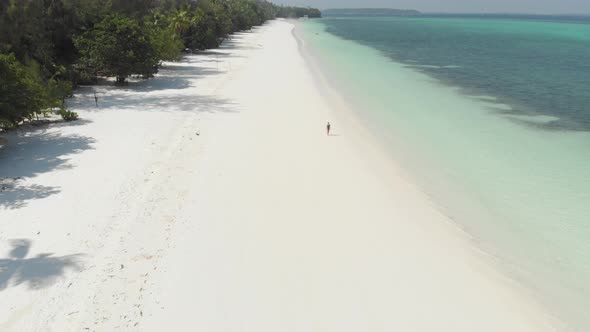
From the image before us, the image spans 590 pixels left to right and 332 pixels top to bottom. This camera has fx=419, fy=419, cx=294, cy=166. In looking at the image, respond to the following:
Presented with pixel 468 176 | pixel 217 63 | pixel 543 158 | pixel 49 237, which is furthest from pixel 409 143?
pixel 217 63

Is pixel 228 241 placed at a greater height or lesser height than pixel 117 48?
lesser

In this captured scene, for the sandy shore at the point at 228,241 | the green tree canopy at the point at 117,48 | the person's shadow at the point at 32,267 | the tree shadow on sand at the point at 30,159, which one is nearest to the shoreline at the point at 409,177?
the sandy shore at the point at 228,241

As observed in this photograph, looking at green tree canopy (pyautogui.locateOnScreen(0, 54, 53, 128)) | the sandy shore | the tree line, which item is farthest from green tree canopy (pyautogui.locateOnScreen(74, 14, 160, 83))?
green tree canopy (pyautogui.locateOnScreen(0, 54, 53, 128))

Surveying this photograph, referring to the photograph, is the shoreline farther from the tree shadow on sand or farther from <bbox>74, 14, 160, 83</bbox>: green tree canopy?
<bbox>74, 14, 160, 83</bbox>: green tree canopy

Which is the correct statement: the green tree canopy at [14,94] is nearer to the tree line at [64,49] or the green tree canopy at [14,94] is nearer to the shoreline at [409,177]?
the tree line at [64,49]

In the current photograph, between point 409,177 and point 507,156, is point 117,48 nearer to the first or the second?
point 409,177

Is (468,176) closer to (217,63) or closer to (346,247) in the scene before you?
(346,247)

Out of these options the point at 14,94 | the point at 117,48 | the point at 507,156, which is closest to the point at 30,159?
the point at 14,94

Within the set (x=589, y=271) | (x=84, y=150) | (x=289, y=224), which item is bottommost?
(x=589, y=271)
